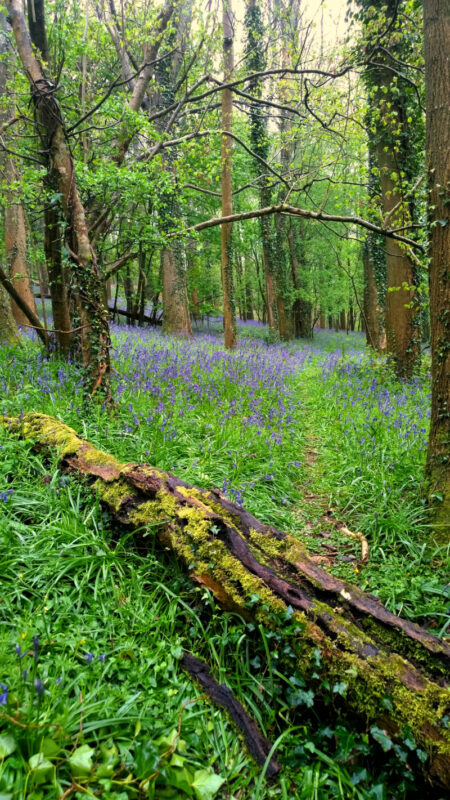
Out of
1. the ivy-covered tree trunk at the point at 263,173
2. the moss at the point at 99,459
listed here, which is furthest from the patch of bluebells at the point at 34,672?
the ivy-covered tree trunk at the point at 263,173

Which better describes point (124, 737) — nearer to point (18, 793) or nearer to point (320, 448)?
point (18, 793)

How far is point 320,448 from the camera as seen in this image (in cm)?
513

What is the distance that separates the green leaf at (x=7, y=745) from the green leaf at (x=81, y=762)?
198 millimetres

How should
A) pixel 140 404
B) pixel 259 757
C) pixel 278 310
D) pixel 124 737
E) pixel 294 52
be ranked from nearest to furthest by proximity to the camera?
1. pixel 124 737
2. pixel 259 757
3. pixel 140 404
4. pixel 294 52
5. pixel 278 310

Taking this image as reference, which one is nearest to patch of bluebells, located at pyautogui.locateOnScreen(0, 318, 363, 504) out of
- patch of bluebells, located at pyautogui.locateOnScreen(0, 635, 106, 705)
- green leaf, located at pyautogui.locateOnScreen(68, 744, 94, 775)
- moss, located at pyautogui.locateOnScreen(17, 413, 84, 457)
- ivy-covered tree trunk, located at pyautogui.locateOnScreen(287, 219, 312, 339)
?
moss, located at pyautogui.locateOnScreen(17, 413, 84, 457)

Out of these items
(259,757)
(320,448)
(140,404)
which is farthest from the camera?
(320,448)

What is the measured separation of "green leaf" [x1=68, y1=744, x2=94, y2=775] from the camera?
4.08ft

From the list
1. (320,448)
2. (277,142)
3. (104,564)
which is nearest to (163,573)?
(104,564)

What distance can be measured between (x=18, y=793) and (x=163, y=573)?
1229 mm

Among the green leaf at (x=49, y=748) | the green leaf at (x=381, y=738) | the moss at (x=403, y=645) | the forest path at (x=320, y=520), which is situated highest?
the green leaf at (x=49, y=748)

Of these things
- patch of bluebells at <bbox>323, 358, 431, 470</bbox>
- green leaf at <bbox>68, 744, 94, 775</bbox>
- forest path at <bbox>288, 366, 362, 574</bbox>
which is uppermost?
patch of bluebells at <bbox>323, 358, 431, 470</bbox>

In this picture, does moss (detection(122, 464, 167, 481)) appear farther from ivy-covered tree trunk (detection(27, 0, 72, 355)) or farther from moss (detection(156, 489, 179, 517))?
ivy-covered tree trunk (detection(27, 0, 72, 355))

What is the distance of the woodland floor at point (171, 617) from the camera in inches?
53.3

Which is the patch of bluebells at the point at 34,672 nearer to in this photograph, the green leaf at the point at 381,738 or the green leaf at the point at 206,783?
the green leaf at the point at 206,783
